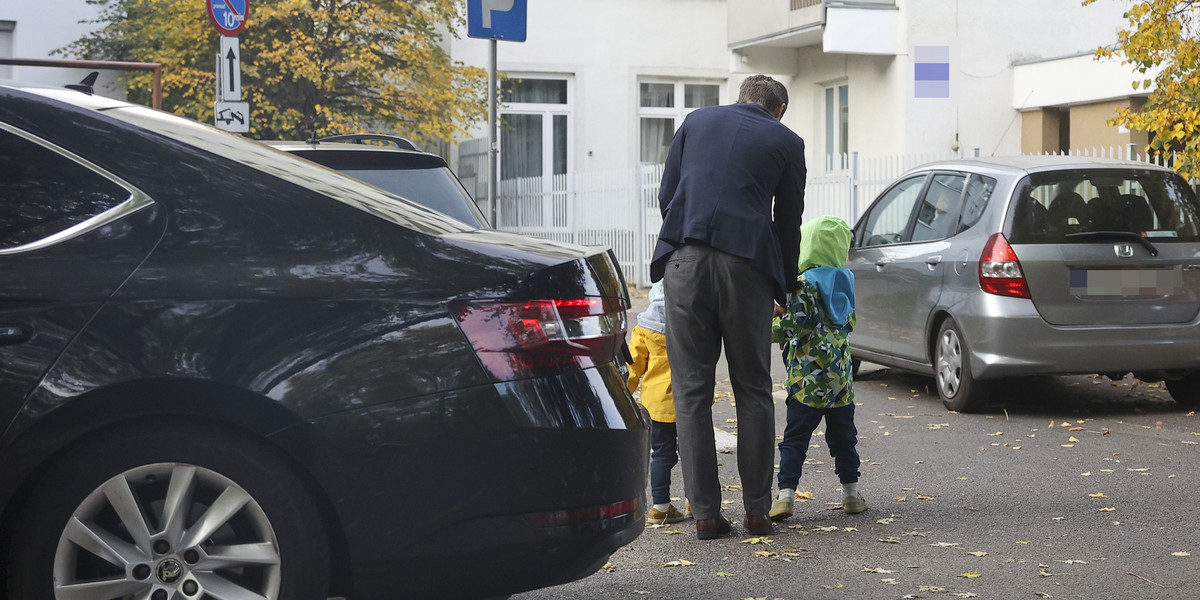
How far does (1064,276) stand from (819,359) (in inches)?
117

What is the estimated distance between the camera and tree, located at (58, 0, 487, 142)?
23641 millimetres

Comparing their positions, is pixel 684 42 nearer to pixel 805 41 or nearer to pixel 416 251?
pixel 805 41

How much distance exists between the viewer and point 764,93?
5.66m

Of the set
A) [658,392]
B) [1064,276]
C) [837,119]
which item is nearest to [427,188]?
[658,392]

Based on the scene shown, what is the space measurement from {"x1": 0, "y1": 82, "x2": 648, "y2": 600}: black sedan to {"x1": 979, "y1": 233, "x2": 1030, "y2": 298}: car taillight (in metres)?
5.34

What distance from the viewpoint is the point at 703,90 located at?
98.2ft

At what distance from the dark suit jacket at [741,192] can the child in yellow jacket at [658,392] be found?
15.9 inches

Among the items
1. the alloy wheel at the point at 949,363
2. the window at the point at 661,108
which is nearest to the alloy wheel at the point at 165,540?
the alloy wheel at the point at 949,363

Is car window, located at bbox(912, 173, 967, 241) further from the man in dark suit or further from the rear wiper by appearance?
the man in dark suit

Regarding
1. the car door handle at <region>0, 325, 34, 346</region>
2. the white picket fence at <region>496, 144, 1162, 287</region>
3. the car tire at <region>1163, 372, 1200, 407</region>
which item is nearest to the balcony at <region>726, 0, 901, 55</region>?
the white picket fence at <region>496, 144, 1162, 287</region>

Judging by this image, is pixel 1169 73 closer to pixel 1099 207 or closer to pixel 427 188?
pixel 1099 207

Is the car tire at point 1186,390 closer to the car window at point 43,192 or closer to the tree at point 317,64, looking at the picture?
the car window at point 43,192

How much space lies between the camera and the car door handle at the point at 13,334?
3.23m

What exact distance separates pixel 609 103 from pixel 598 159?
117cm
